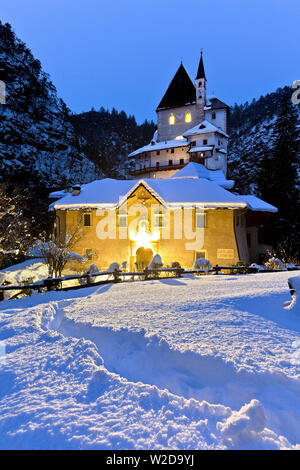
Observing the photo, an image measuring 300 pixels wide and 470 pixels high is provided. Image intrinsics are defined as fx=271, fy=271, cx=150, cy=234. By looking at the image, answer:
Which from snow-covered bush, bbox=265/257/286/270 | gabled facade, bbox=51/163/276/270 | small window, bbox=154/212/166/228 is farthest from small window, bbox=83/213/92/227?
snow-covered bush, bbox=265/257/286/270

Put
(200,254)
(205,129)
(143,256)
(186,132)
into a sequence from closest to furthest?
(200,254) < (143,256) < (205,129) < (186,132)

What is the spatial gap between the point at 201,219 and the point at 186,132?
37.3 meters

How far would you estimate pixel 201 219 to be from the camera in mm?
21875

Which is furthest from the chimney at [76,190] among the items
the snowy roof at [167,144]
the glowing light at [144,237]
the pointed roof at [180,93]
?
the pointed roof at [180,93]

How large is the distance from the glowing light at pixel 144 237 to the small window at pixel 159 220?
577 mm

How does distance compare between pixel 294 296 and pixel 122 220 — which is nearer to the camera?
pixel 294 296

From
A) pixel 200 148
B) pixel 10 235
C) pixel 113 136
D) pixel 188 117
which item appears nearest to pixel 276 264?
pixel 10 235

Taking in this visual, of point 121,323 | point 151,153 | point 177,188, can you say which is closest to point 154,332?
point 121,323

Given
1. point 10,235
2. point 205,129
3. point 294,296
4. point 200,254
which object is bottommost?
point 294,296

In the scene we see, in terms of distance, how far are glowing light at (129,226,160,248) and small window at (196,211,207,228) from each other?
11.0 feet

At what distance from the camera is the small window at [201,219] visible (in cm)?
2186

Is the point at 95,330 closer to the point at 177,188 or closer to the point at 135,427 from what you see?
the point at 135,427

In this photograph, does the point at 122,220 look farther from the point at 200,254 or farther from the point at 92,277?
the point at 92,277
